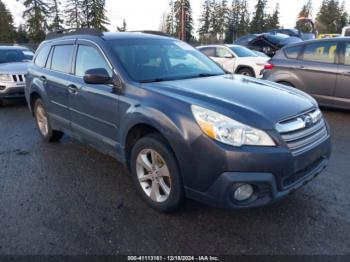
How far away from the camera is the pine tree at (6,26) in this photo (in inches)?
2312

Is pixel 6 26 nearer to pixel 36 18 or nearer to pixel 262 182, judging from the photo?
pixel 36 18

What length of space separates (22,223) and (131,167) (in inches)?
45.4

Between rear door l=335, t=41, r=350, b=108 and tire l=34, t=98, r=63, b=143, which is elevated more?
rear door l=335, t=41, r=350, b=108

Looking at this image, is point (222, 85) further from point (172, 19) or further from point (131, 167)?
point (172, 19)

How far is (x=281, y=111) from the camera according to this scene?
116 inches

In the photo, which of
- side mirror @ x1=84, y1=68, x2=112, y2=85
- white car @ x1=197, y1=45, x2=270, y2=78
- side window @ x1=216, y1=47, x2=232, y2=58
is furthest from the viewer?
side window @ x1=216, y1=47, x2=232, y2=58

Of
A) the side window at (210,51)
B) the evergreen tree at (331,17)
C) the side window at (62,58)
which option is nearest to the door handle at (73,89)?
the side window at (62,58)

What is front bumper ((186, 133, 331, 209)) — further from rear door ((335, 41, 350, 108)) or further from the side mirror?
rear door ((335, 41, 350, 108))

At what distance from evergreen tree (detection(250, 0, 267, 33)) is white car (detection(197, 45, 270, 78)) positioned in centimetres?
6289

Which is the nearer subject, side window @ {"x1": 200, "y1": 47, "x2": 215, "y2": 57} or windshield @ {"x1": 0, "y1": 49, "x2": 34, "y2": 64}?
windshield @ {"x1": 0, "y1": 49, "x2": 34, "y2": 64}

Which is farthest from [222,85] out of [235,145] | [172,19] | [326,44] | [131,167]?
[172,19]

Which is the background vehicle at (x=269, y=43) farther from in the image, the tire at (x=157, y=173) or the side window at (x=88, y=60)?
the tire at (x=157, y=173)

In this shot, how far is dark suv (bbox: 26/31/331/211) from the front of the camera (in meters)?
2.69

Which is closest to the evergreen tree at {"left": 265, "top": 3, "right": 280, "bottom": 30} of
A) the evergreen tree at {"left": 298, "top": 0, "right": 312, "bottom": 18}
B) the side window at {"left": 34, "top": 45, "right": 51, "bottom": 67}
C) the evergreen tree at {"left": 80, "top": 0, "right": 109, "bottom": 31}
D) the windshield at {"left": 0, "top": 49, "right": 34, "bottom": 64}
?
the evergreen tree at {"left": 298, "top": 0, "right": 312, "bottom": 18}
